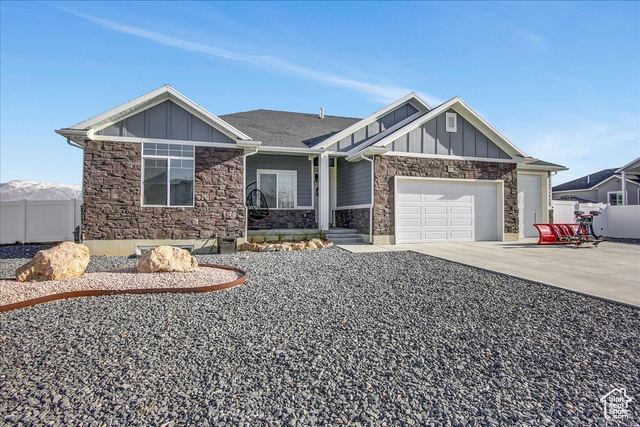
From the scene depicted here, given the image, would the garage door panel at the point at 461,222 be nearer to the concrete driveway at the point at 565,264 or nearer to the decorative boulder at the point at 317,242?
the concrete driveway at the point at 565,264

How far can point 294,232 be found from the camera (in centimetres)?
1116

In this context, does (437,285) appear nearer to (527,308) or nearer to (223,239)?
(527,308)

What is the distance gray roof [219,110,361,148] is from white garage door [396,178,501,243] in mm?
4002

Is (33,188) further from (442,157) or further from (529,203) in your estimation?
(529,203)

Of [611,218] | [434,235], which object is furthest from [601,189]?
[434,235]

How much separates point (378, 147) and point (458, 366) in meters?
8.30

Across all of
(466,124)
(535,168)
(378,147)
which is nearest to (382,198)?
(378,147)

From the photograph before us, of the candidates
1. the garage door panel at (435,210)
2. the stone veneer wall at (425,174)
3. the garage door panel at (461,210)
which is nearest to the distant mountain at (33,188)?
the stone veneer wall at (425,174)

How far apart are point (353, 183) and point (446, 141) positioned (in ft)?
11.6

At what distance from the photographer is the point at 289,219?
42.0 ft

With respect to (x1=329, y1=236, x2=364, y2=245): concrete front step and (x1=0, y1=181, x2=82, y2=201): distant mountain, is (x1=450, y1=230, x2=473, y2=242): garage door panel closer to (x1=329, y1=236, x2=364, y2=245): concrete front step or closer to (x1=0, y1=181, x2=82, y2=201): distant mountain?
(x1=329, y1=236, x2=364, y2=245): concrete front step

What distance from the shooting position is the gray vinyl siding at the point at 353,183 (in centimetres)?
1121

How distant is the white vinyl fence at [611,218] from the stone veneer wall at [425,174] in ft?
18.5

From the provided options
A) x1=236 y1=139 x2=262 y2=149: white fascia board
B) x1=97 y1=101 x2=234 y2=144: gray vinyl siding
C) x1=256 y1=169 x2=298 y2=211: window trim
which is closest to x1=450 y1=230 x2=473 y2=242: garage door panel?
x1=256 y1=169 x2=298 y2=211: window trim
